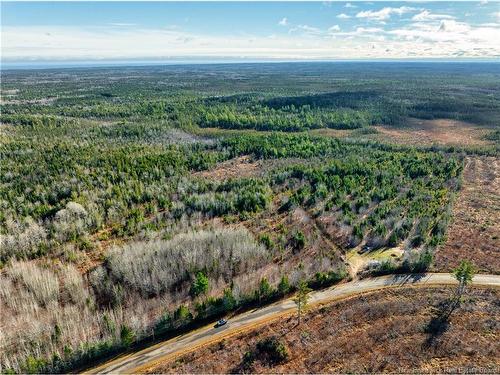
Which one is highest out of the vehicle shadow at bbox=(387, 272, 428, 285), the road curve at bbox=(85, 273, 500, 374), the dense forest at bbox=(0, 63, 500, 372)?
the dense forest at bbox=(0, 63, 500, 372)

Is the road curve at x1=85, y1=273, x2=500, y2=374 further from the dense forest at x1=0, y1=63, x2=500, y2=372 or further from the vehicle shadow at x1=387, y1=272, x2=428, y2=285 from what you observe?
the dense forest at x1=0, y1=63, x2=500, y2=372

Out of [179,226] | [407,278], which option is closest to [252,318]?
[407,278]

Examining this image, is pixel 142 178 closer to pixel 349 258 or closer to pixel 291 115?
pixel 349 258

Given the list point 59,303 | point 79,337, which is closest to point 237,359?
point 79,337

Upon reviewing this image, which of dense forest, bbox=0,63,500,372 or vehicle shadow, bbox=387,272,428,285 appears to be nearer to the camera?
dense forest, bbox=0,63,500,372

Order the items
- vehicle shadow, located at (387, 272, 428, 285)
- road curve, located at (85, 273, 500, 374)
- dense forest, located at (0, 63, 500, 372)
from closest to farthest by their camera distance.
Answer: road curve, located at (85, 273, 500, 374), dense forest, located at (0, 63, 500, 372), vehicle shadow, located at (387, 272, 428, 285)

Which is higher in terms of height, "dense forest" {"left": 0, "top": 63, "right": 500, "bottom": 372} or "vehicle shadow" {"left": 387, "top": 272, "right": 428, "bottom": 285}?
"dense forest" {"left": 0, "top": 63, "right": 500, "bottom": 372}

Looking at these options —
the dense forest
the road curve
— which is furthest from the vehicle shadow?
the dense forest

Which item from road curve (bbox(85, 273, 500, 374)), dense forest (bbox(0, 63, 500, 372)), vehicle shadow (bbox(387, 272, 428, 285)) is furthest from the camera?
vehicle shadow (bbox(387, 272, 428, 285))

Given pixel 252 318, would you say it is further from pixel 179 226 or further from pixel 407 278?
pixel 179 226
